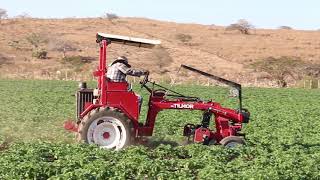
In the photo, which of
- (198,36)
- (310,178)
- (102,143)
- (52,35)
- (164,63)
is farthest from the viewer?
(198,36)

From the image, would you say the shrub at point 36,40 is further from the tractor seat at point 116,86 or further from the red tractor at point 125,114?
the tractor seat at point 116,86

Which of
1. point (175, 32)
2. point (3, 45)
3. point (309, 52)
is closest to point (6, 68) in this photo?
point (3, 45)

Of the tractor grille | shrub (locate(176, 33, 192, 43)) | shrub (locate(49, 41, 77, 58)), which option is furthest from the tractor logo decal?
shrub (locate(176, 33, 192, 43))

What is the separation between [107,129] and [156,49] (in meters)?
65.4

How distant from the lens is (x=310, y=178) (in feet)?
35.3

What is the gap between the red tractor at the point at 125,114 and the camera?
13.7m

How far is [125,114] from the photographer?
13773mm

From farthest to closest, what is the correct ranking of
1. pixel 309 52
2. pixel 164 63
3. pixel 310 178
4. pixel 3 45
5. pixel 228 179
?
pixel 309 52
pixel 3 45
pixel 164 63
pixel 310 178
pixel 228 179

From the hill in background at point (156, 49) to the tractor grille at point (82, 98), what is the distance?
4217cm

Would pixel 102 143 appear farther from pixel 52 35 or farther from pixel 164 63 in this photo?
pixel 52 35

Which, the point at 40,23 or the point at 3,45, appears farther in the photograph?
the point at 40,23

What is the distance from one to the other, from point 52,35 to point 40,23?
9177 mm

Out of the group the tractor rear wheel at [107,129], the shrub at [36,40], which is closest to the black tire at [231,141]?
the tractor rear wheel at [107,129]

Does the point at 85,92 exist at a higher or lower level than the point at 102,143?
higher
